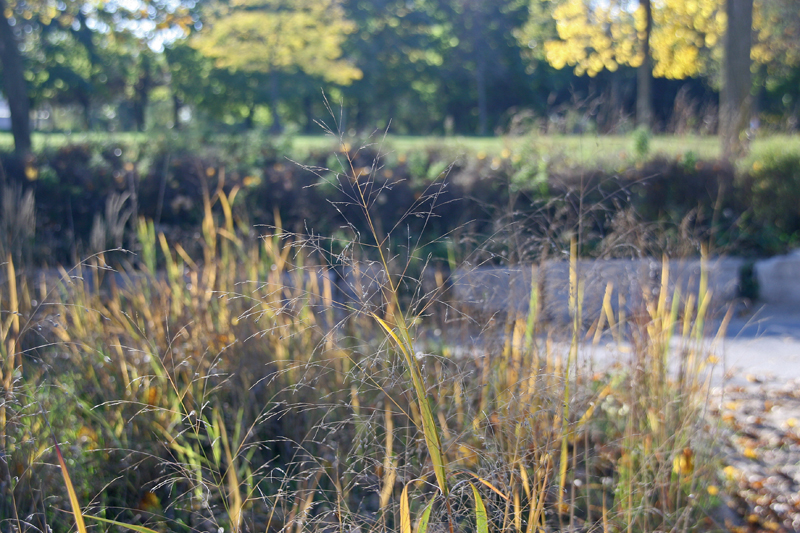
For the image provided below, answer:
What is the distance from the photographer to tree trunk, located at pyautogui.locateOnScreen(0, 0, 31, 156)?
29.5ft

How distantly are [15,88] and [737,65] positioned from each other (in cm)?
1037

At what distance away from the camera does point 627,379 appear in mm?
2572

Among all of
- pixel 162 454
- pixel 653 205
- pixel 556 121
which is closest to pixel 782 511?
pixel 162 454

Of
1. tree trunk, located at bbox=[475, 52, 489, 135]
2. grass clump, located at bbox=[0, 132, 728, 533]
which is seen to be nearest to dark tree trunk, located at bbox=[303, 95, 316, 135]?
tree trunk, located at bbox=[475, 52, 489, 135]

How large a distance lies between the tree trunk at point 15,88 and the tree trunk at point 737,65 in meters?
9.61

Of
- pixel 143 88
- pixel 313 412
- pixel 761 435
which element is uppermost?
pixel 143 88

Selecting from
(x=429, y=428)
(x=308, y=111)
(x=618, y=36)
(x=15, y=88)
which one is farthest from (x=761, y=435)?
(x=308, y=111)

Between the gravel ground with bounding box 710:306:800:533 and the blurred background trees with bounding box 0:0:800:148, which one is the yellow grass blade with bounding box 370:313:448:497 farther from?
the blurred background trees with bounding box 0:0:800:148

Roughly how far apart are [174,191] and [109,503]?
4.73m

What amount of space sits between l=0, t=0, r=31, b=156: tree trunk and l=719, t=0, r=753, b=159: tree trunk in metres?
9.61

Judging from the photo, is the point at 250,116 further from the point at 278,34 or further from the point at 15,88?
the point at 15,88

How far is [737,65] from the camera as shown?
8.71 meters

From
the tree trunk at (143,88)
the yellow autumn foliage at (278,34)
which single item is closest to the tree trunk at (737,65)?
the yellow autumn foliage at (278,34)

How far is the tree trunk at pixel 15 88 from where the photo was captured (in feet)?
29.5
